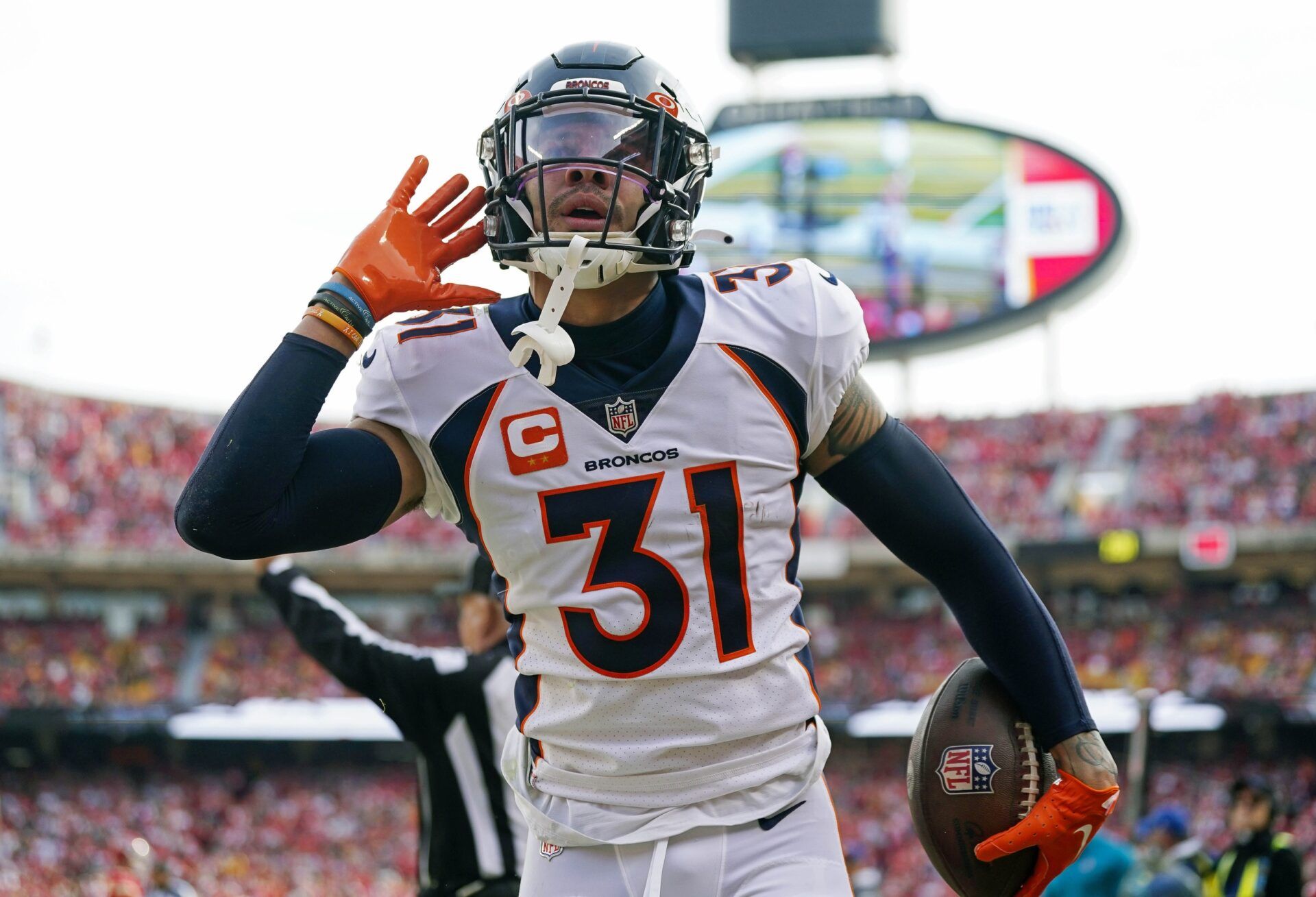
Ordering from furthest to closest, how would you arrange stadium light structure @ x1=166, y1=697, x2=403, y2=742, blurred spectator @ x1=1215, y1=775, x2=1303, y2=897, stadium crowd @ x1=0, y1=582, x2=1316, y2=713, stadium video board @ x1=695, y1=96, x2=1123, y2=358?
stadium video board @ x1=695, y1=96, x2=1123, y2=358, stadium light structure @ x1=166, y1=697, x2=403, y2=742, stadium crowd @ x1=0, y1=582, x2=1316, y2=713, blurred spectator @ x1=1215, y1=775, x2=1303, y2=897

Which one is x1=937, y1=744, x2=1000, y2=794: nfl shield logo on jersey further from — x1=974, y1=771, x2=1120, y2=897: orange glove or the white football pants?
the white football pants

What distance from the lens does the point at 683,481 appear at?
2096mm

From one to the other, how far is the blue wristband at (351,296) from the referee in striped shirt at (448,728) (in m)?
1.94

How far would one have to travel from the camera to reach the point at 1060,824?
222 centimetres

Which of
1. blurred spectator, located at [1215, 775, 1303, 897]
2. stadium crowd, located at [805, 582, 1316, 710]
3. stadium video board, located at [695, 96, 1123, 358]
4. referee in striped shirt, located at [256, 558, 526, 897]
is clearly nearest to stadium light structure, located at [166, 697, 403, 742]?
stadium crowd, located at [805, 582, 1316, 710]

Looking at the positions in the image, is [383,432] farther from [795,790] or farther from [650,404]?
[795,790]

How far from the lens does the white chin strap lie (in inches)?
82.2

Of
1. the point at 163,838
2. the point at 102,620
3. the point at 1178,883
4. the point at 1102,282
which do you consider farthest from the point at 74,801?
the point at 1178,883

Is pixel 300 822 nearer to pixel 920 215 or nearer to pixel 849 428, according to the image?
pixel 920 215

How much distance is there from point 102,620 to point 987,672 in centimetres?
2455

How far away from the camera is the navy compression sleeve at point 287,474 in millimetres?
2055

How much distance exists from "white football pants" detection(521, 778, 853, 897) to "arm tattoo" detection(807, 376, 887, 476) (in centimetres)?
56

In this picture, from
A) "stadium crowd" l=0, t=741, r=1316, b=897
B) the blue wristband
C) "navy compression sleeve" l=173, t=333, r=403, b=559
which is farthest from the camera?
"stadium crowd" l=0, t=741, r=1316, b=897

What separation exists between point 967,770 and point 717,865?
51cm
